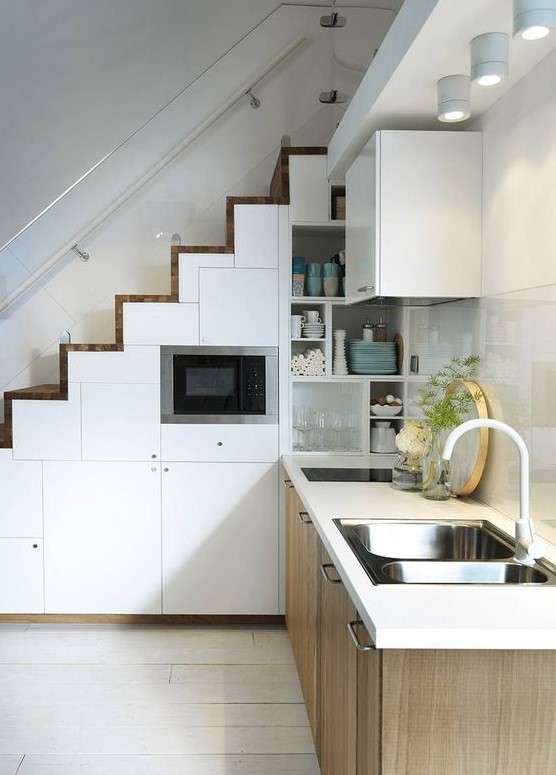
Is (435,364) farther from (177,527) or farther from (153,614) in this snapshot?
(153,614)

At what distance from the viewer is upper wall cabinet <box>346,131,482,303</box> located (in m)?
2.85

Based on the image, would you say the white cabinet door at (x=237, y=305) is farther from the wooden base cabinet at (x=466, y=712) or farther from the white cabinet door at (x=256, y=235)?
the wooden base cabinet at (x=466, y=712)

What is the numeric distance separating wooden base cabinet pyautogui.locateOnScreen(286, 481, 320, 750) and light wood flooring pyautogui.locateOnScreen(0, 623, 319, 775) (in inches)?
6.1

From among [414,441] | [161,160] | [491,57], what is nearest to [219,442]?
[414,441]

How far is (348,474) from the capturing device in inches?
137

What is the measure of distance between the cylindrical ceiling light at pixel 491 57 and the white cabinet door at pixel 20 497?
2840 millimetres

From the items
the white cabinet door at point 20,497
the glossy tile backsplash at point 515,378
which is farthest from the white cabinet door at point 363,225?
the white cabinet door at point 20,497

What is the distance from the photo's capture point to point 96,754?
2.88 metres

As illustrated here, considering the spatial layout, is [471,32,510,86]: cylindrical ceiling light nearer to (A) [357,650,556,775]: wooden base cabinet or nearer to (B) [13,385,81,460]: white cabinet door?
(A) [357,650,556,775]: wooden base cabinet

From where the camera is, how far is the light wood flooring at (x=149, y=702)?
9.33 feet

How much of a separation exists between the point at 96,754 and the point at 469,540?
5.03 feet

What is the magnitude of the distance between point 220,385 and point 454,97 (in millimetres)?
2016

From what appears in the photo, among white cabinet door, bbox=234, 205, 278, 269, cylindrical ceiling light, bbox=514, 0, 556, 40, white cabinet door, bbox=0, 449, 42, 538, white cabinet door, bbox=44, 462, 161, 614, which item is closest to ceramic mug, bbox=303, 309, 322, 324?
white cabinet door, bbox=234, 205, 278, 269

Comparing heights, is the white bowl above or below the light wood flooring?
above
